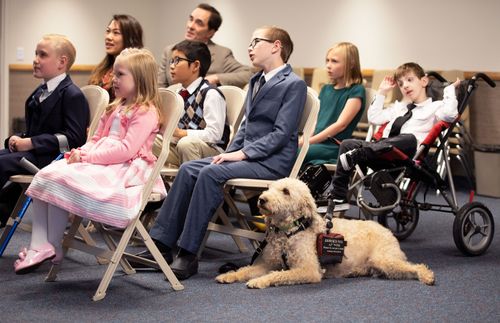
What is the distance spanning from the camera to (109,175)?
11.8ft

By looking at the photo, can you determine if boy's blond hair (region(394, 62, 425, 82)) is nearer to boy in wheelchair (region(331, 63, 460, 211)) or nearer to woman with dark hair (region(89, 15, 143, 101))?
boy in wheelchair (region(331, 63, 460, 211))

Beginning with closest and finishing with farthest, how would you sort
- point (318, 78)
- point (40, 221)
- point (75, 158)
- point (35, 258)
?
1. point (35, 258)
2. point (40, 221)
3. point (75, 158)
4. point (318, 78)

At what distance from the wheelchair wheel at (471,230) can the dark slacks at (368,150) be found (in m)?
0.45

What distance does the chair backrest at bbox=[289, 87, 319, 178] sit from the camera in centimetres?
402

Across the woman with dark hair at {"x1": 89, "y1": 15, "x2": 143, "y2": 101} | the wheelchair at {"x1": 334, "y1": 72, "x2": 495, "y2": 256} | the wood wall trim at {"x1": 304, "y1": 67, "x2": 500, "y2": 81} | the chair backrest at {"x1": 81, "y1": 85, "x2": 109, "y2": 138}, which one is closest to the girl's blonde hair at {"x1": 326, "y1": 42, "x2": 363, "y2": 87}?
the wheelchair at {"x1": 334, "y1": 72, "x2": 495, "y2": 256}

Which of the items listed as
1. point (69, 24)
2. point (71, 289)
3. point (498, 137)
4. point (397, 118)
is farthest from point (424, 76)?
point (69, 24)

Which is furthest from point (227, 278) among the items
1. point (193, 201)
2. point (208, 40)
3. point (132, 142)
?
point (208, 40)

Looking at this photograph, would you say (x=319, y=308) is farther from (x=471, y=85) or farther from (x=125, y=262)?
(x=471, y=85)

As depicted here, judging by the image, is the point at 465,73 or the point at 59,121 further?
the point at 465,73

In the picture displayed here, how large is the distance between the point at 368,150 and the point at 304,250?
3.09 feet

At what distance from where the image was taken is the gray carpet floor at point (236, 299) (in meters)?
3.24

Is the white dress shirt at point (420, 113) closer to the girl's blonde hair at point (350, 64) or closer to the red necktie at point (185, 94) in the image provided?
the girl's blonde hair at point (350, 64)

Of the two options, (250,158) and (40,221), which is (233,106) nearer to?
(250,158)

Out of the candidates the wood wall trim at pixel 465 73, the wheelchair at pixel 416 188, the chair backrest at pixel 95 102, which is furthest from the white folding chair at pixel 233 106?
the wood wall trim at pixel 465 73
